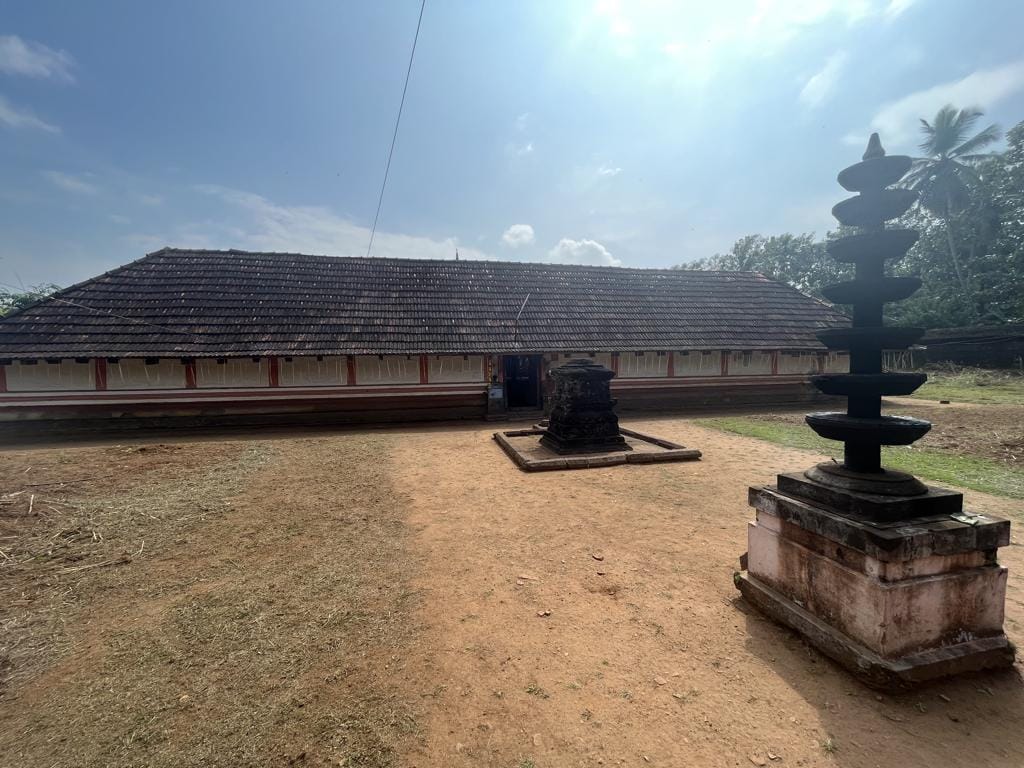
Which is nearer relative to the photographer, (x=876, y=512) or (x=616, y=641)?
(x=876, y=512)

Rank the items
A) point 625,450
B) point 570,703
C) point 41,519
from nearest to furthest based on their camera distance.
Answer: point 570,703, point 41,519, point 625,450

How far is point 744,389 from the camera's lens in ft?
43.5

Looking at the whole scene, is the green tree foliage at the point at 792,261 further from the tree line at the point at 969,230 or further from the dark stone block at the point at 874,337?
the dark stone block at the point at 874,337

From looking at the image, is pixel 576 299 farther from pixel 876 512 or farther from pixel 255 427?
pixel 876 512

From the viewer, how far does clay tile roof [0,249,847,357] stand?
9930 millimetres

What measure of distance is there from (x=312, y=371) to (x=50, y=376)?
17.9 feet

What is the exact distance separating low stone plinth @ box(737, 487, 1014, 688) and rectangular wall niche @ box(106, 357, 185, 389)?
12342 mm

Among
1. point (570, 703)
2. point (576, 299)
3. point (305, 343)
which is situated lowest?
point (570, 703)

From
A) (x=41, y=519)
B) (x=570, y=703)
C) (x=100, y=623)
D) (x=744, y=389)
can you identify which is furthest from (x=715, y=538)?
Answer: (x=744, y=389)

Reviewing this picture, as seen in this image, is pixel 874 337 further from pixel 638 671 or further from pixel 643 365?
pixel 643 365

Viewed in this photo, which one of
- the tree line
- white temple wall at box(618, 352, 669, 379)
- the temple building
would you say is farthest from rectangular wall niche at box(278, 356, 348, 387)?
the tree line

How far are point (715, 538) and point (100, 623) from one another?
4.78 metres

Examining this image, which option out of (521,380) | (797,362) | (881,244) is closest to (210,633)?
(881,244)

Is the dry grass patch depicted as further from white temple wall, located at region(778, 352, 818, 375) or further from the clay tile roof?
A: white temple wall, located at region(778, 352, 818, 375)
